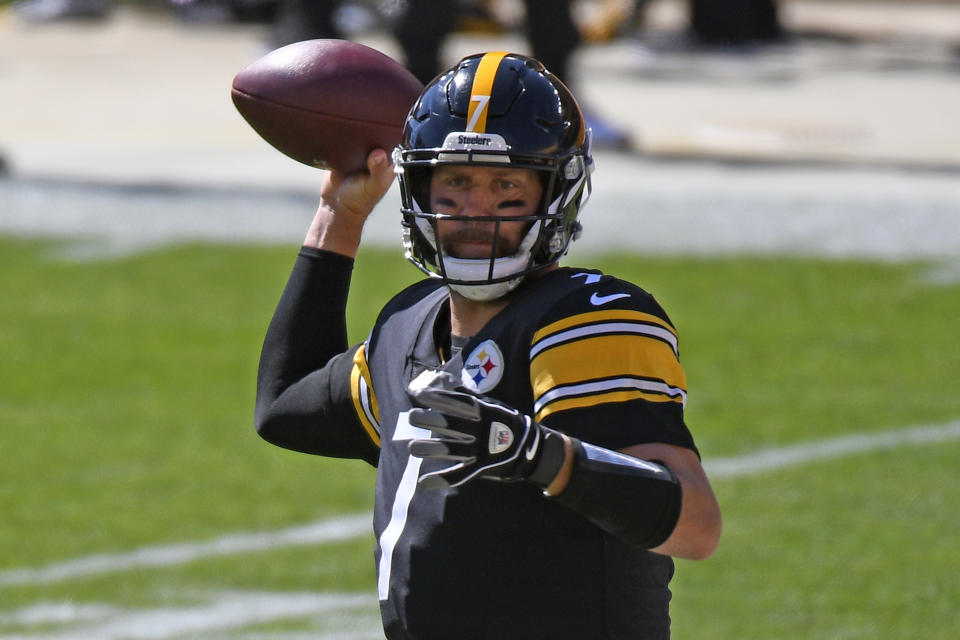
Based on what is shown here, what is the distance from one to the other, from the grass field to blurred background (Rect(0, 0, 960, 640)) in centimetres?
2

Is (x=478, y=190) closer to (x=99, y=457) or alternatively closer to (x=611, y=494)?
(x=611, y=494)

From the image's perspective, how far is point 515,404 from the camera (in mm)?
2576

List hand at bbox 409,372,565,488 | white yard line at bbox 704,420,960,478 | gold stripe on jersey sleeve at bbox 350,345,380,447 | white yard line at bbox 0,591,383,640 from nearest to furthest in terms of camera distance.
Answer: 1. hand at bbox 409,372,565,488
2. gold stripe on jersey sleeve at bbox 350,345,380,447
3. white yard line at bbox 0,591,383,640
4. white yard line at bbox 704,420,960,478

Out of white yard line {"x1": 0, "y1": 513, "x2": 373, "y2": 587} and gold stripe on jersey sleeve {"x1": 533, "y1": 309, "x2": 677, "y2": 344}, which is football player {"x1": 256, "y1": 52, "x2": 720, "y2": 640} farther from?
white yard line {"x1": 0, "y1": 513, "x2": 373, "y2": 587}

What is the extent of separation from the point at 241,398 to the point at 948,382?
302 cm

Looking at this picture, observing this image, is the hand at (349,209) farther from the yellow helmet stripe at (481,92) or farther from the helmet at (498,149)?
the yellow helmet stripe at (481,92)

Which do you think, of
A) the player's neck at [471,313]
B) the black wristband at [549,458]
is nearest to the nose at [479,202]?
the player's neck at [471,313]

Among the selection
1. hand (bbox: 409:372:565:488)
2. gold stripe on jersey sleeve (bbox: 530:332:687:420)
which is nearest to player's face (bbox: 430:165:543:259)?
gold stripe on jersey sleeve (bbox: 530:332:687:420)

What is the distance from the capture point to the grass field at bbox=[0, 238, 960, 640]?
202 inches

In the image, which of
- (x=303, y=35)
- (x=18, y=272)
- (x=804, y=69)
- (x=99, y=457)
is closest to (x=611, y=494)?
(x=99, y=457)

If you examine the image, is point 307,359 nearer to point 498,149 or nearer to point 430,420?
point 498,149

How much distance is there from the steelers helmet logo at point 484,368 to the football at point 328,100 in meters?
0.84

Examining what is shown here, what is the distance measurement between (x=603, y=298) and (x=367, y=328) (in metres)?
5.76

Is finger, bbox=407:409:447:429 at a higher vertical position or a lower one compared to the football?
higher
